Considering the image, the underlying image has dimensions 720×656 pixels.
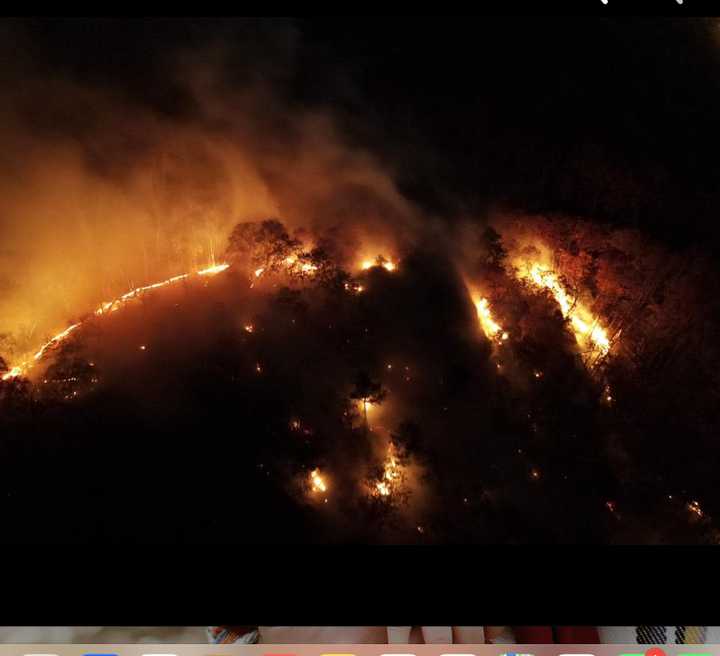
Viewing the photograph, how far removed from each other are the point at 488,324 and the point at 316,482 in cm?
124

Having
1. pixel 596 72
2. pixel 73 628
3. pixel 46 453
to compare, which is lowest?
pixel 73 628

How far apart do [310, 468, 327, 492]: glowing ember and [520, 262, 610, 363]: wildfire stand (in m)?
1.53

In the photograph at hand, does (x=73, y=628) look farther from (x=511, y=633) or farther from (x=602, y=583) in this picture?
(x=602, y=583)

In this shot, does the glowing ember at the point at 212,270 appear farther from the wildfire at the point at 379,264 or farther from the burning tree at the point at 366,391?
the burning tree at the point at 366,391

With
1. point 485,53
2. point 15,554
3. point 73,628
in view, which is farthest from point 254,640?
point 485,53

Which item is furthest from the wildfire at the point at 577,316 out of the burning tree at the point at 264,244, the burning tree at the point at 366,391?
the burning tree at the point at 264,244

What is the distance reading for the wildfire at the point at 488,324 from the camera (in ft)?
8.09

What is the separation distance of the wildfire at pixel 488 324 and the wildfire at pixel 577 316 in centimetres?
28

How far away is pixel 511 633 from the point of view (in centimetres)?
170

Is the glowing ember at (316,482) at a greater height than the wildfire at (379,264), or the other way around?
the wildfire at (379,264)

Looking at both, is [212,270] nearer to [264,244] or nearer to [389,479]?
[264,244]

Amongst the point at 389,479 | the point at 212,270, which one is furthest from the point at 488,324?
the point at 212,270

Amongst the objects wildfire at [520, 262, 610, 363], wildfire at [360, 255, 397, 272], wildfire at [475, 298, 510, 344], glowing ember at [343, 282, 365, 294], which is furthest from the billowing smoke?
wildfire at [520, 262, 610, 363]

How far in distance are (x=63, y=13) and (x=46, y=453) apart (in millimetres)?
2155
